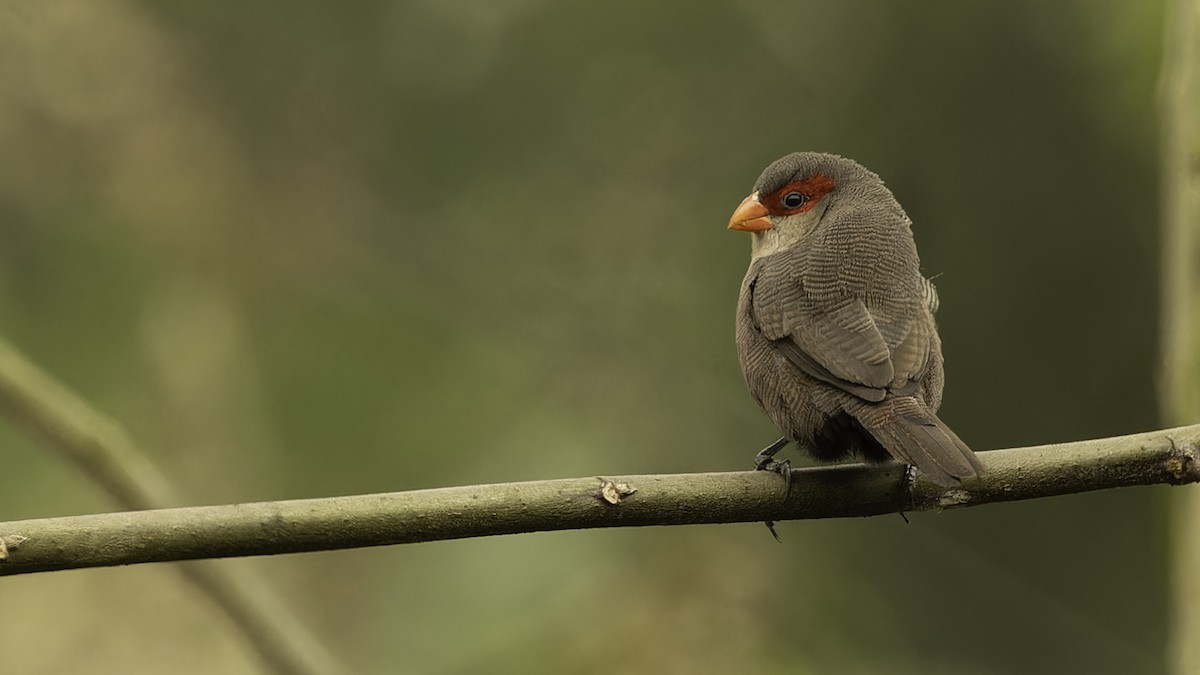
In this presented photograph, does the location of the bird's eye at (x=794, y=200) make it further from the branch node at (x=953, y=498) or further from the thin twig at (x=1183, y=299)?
the branch node at (x=953, y=498)

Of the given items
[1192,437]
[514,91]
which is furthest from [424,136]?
[1192,437]

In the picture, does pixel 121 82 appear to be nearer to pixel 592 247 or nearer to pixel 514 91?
pixel 514 91

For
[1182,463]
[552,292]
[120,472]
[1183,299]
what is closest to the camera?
[1182,463]

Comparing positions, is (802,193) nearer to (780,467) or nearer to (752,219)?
(752,219)

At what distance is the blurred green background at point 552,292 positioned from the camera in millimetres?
4723

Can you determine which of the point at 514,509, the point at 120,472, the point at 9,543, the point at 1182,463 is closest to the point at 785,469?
the point at 514,509

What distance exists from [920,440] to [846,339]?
1.63 ft

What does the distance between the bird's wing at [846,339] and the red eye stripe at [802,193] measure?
54 cm

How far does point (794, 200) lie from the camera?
13.1 feet

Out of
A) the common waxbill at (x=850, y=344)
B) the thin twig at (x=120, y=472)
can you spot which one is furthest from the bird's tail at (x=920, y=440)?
the thin twig at (x=120, y=472)

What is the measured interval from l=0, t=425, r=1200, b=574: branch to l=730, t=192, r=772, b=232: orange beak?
128 cm

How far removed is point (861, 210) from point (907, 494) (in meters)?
1.17

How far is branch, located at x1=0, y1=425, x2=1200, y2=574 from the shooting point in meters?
2.29

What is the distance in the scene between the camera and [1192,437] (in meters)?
2.66
